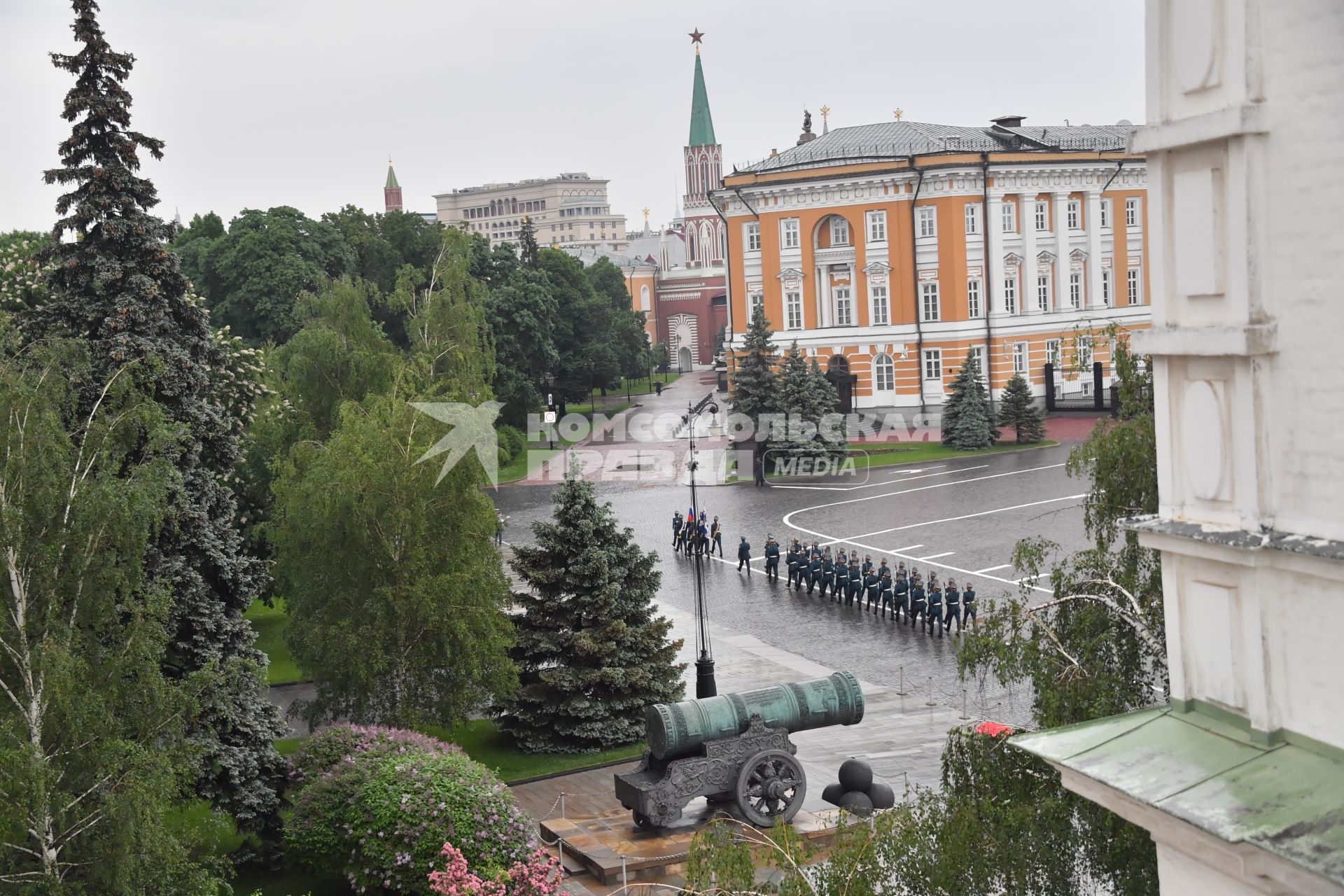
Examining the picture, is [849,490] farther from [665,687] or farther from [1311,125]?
[1311,125]

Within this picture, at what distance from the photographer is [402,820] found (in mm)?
15008

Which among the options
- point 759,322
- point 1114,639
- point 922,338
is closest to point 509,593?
→ point 1114,639

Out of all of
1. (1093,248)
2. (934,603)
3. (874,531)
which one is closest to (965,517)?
(874,531)

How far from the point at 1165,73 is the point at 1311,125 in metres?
0.68

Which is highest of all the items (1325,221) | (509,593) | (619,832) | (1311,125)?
(1311,125)

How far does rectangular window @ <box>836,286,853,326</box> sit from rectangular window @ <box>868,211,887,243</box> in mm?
2382

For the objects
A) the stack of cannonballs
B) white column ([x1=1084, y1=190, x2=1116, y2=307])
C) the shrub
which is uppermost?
white column ([x1=1084, y1=190, x2=1116, y2=307])

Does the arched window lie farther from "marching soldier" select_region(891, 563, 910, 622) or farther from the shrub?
the shrub

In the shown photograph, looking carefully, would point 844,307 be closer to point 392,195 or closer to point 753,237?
point 753,237

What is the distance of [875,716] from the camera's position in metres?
21.5

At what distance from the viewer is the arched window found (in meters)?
58.1

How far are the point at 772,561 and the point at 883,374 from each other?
88.8 ft

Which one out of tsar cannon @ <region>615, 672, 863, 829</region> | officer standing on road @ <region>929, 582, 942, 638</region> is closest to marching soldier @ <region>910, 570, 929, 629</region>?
officer standing on road @ <region>929, 582, 942, 638</region>

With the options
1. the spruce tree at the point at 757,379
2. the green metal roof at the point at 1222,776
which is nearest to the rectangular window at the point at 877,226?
the spruce tree at the point at 757,379
